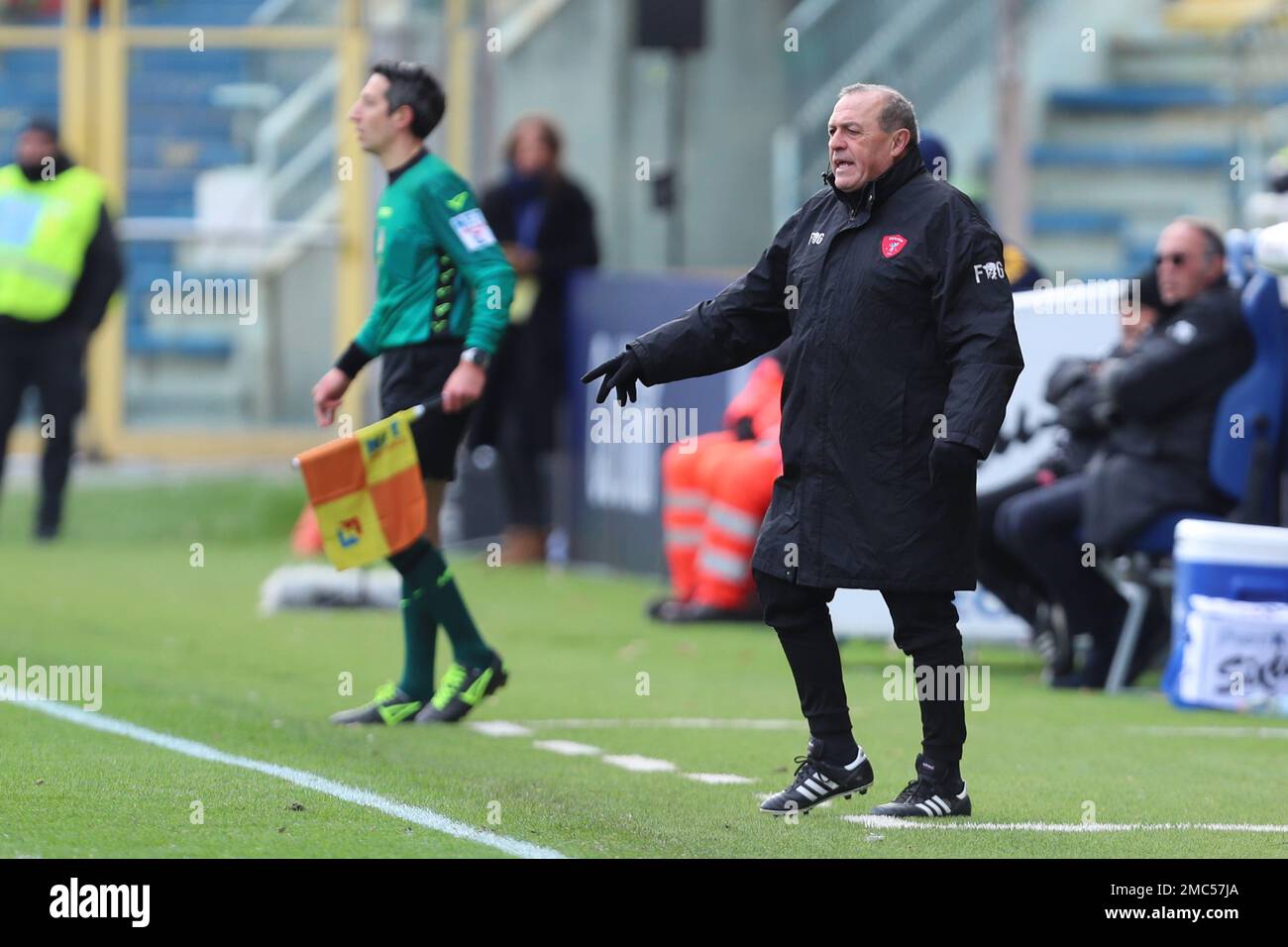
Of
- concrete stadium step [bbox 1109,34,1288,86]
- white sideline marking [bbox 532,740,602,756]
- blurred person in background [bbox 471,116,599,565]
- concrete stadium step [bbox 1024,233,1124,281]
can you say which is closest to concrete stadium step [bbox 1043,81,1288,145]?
concrete stadium step [bbox 1109,34,1288,86]

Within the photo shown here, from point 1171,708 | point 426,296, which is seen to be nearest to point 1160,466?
point 1171,708

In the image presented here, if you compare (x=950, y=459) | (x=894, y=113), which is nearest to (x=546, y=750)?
(x=950, y=459)

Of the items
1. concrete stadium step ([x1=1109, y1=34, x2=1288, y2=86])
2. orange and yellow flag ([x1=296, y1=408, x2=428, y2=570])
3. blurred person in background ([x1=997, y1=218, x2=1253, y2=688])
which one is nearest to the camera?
orange and yellow flag ([x1=296, y1=408, x2=428, y2=570])

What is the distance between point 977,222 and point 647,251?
11.6 meters

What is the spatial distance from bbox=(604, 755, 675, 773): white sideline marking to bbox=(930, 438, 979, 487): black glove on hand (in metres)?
1.63

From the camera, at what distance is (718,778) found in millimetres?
7645

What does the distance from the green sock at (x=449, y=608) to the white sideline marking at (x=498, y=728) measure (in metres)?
0.20

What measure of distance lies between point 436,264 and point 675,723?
68.1 inches

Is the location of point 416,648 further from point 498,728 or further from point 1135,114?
point 1135,114

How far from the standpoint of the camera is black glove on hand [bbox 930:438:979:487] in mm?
6441

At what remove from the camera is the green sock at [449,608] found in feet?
28.5

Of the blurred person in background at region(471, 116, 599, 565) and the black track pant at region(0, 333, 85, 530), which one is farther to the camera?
the black track pant at region(0, 333, 85, 530)

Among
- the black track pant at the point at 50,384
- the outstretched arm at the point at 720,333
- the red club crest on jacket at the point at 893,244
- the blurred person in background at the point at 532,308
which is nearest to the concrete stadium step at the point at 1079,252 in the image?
the blurred person in background at the point at 532,308

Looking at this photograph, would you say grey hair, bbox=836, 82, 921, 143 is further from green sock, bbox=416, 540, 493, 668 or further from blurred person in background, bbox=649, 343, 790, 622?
blurred person in background, bbox=649, 343, 790, 622
